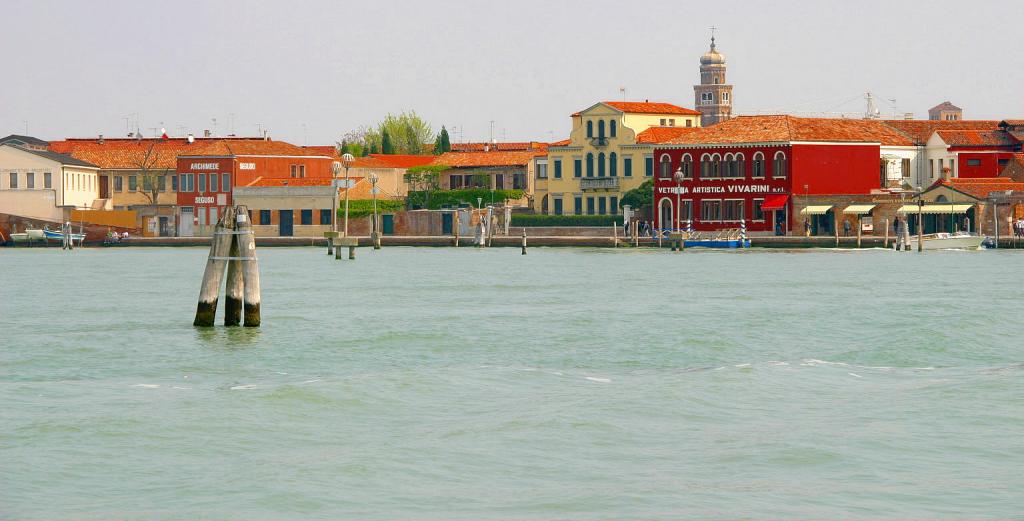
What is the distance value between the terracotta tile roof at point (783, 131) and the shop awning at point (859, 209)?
4.68m

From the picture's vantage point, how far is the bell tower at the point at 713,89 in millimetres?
171000

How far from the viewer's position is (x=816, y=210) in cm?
8125

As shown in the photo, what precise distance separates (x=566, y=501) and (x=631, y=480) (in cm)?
108

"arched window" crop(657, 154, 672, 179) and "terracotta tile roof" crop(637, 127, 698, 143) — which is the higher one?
"terracotta tile roof" crop(637, 127, 698, 143)


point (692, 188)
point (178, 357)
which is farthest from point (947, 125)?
point (178, 357)

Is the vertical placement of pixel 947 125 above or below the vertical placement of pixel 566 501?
above

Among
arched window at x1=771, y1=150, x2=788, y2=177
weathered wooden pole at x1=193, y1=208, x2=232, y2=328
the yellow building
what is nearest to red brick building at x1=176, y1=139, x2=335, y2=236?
the yellow building

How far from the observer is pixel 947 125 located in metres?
96.2

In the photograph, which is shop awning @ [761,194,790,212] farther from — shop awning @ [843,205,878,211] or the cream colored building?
the cream colored building

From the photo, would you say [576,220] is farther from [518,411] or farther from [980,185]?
[518,411]

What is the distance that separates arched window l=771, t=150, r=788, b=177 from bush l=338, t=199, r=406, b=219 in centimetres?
2527

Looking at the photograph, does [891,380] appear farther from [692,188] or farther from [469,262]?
[692,188]

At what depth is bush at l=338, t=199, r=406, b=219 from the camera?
96375 mm

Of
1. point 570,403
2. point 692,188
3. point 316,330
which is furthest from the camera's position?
point 692,188
